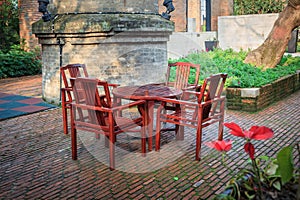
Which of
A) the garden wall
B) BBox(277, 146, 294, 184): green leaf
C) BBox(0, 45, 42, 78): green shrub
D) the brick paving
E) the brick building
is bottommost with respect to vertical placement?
→ the brick paving

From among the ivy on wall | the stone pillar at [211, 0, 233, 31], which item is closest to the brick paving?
the stone pillar at [211, 0, 233, 31]

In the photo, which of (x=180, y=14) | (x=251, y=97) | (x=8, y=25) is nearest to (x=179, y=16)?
(x=180, y=14)

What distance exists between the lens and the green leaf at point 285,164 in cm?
188

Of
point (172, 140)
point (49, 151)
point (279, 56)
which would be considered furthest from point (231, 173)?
point (279, 56)

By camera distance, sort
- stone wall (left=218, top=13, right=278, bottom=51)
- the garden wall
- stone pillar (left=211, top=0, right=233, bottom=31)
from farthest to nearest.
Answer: stone pillar (left=211, top=0, right=233, bottom=31)
stone wall (left=218, top=13, right=278, bottom=51)
the garden wall

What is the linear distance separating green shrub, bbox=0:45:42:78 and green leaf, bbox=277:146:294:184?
478 inches

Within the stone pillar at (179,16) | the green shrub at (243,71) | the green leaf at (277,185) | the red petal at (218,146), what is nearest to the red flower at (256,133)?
the red petal at (218,146)

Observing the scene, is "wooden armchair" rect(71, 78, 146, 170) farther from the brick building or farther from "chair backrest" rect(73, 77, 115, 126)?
the brick building

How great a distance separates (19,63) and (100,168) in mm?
9959

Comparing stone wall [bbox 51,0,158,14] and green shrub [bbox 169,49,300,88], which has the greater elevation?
stone wall [bbox 51,0,158,14]

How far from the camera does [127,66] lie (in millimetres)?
7359

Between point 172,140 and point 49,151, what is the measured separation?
176 centimetres

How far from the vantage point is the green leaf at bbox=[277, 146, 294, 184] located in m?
1.88

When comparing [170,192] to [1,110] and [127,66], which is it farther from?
[1,110]
